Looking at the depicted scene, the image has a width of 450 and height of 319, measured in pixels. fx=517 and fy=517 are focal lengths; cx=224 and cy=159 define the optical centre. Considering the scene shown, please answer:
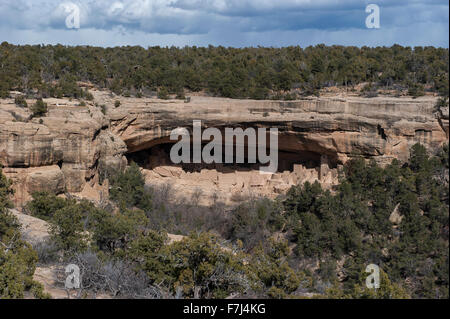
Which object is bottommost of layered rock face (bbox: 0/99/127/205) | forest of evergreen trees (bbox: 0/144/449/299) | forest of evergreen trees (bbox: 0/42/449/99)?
forest of evergreen trees (bbox: 0/144/449/299)

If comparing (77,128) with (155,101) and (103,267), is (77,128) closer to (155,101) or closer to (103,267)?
(155,101)

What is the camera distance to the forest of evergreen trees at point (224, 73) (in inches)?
952

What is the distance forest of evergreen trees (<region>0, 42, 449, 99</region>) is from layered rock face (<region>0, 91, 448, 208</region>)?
156 centimetres

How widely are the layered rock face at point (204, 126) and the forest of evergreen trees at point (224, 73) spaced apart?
1562mm

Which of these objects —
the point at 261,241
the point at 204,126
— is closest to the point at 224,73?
the point at 204,126

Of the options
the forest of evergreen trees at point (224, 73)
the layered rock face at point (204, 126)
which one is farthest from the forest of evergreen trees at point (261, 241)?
the forest of evergreen trees at point (224, 73)

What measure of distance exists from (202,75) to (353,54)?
31.7 ft

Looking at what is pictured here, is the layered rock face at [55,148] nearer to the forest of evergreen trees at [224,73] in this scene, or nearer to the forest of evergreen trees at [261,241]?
the forest of evergreen trees at [261,241]

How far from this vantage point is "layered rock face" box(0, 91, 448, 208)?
19672mm

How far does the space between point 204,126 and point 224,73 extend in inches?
139

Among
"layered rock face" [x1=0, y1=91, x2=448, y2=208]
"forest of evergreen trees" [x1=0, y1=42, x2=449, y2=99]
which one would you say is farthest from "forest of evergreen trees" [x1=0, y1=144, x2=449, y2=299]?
"forest of evergreen trees" [x1=0, y1=42, x2=449, y2=99]

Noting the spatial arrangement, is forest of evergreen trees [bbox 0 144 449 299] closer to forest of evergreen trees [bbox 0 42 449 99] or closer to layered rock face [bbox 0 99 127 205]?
layered rock face [bbox 0 99 127 205]

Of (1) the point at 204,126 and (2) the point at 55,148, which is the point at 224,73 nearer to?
(1) the point at 204,126
